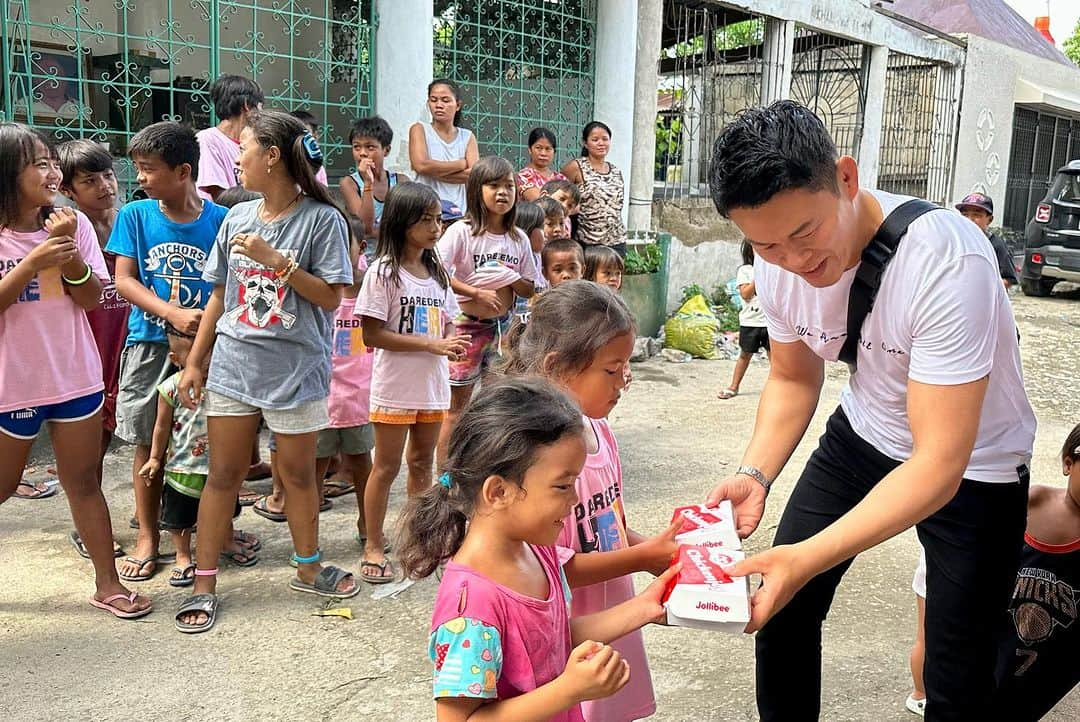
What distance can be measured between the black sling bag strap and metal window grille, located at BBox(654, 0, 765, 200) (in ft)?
24.9

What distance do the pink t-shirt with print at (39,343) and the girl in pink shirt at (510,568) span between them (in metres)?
1.86

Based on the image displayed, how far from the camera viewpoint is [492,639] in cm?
155

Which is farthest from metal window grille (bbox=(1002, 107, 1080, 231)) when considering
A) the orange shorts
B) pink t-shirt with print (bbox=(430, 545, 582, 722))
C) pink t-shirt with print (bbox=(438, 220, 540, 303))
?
pink t-shirt with print (bbox=(430, 545, 582, 722))

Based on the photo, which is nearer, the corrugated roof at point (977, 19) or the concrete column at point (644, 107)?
the concrete column at point (644, 107)

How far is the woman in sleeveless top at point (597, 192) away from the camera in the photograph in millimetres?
7215

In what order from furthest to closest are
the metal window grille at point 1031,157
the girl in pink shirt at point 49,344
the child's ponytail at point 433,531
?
1. the metal window grille at point 1031,157
2. the girl in pink shirt at point 49,344
3. the child's ponytail at point 433,531

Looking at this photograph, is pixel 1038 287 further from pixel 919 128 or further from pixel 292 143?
pixel 292 143

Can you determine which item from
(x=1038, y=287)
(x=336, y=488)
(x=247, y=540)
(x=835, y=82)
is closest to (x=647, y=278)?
(x=336, y=488)

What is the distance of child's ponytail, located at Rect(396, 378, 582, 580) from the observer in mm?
1647

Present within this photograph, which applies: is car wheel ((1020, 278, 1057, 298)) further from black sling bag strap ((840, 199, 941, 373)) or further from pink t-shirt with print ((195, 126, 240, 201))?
black sling bag strap ((840, 199, 941, 373))

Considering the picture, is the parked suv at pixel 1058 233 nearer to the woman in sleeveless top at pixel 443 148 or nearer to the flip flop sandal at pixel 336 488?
the woman in sleeveless top at pixel 443 148

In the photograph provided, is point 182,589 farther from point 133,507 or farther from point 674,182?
point 674,182

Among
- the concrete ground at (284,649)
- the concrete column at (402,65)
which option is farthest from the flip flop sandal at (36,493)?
the concrete column at (402,65)

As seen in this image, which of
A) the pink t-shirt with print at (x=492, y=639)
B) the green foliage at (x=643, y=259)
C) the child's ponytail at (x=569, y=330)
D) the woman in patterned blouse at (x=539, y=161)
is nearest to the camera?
the pink t-shirt with print at (x=492, y=639)
